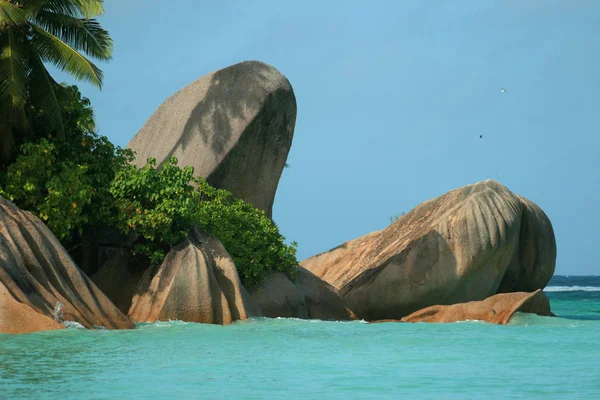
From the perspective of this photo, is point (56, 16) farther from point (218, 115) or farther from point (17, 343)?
point (17, 343)

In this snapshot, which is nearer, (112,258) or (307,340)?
(307,340)

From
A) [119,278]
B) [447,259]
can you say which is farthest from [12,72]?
[447,259]

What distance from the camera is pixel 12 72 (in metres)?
19.0

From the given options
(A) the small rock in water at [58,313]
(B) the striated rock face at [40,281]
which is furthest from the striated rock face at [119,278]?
(A) the small rock in water at [58,313]

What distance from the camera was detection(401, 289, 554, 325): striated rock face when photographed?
20.7 m

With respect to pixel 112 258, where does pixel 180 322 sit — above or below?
below

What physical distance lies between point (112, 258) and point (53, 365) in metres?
9.80

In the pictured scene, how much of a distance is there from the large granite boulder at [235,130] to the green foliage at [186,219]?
1.85 meters

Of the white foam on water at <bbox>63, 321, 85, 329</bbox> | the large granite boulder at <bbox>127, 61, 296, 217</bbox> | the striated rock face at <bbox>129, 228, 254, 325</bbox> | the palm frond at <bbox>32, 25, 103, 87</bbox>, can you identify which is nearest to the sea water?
the white foam on water at <bbox>63, 321, 85, 329</bbox>

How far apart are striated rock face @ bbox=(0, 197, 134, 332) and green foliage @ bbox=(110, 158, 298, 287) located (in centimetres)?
269

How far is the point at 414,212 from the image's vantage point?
2878 cm

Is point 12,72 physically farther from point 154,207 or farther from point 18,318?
point 18,318

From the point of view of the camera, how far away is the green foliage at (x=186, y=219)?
19.3m

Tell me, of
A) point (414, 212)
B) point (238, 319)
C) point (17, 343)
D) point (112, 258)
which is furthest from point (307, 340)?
point (414, 212)
